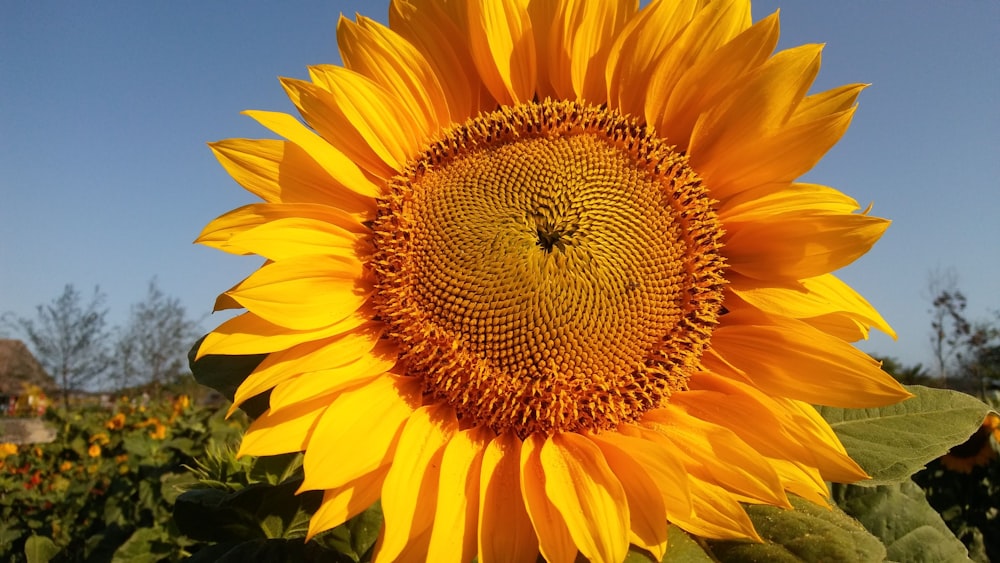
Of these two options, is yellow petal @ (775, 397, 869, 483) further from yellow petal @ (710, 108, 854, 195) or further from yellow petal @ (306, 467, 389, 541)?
yellow petal @ (306, 467, 389, 541)

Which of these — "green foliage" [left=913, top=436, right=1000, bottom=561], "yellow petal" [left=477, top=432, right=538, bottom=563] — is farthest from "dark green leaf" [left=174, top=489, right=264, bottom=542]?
"green foliage" [left=913, top=436, right=1000, bottom=561]

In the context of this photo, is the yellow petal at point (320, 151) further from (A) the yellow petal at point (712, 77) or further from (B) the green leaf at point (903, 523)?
(B) the green leaf at point (903, 523)

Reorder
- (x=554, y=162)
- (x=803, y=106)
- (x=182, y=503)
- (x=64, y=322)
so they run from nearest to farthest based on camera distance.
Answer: (x=803, y=106) < (x=554, y=162) < (x=182, y=503) < (x=64, y=322)

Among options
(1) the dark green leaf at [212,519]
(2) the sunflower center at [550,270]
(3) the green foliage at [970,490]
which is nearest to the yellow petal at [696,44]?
(2) the sunflower center at [550,270]

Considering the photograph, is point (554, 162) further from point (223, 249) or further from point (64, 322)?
point (64, 322)

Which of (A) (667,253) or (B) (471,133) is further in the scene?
(B) (471,133)

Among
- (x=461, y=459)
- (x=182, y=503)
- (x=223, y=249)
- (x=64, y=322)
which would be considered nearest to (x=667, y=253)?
(x=461, y=459)

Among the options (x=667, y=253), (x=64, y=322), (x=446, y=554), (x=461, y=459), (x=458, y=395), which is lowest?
(x=446, y=554)
